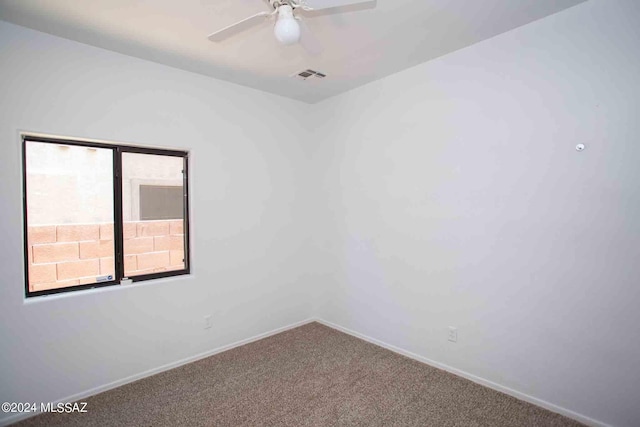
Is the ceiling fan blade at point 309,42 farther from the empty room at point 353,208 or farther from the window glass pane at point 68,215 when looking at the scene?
the window glass pane at point 68,215

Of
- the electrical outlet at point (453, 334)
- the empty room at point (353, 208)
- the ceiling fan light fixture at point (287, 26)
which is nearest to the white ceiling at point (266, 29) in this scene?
the empty room at point (353, 208)

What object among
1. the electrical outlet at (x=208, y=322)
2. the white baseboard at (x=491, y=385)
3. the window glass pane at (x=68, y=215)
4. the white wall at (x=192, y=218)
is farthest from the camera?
the electrical outlet at (x=208, y=322)

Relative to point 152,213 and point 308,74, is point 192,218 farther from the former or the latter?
point 308,74

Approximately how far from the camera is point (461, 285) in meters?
2.71

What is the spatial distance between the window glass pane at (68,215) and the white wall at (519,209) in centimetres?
251

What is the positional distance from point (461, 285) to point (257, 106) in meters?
2.82

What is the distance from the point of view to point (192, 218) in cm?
306

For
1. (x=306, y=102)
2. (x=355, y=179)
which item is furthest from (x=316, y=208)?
→ (x=306, y=102)

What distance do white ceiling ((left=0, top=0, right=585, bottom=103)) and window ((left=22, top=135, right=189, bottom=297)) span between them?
86 centimetres

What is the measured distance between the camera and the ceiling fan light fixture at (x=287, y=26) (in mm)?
1622

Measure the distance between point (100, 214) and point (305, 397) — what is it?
7.56 ft

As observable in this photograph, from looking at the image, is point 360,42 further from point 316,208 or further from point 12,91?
point 12,91

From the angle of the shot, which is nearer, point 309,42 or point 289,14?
point 289,14

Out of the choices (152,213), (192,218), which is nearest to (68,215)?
(152,213)
